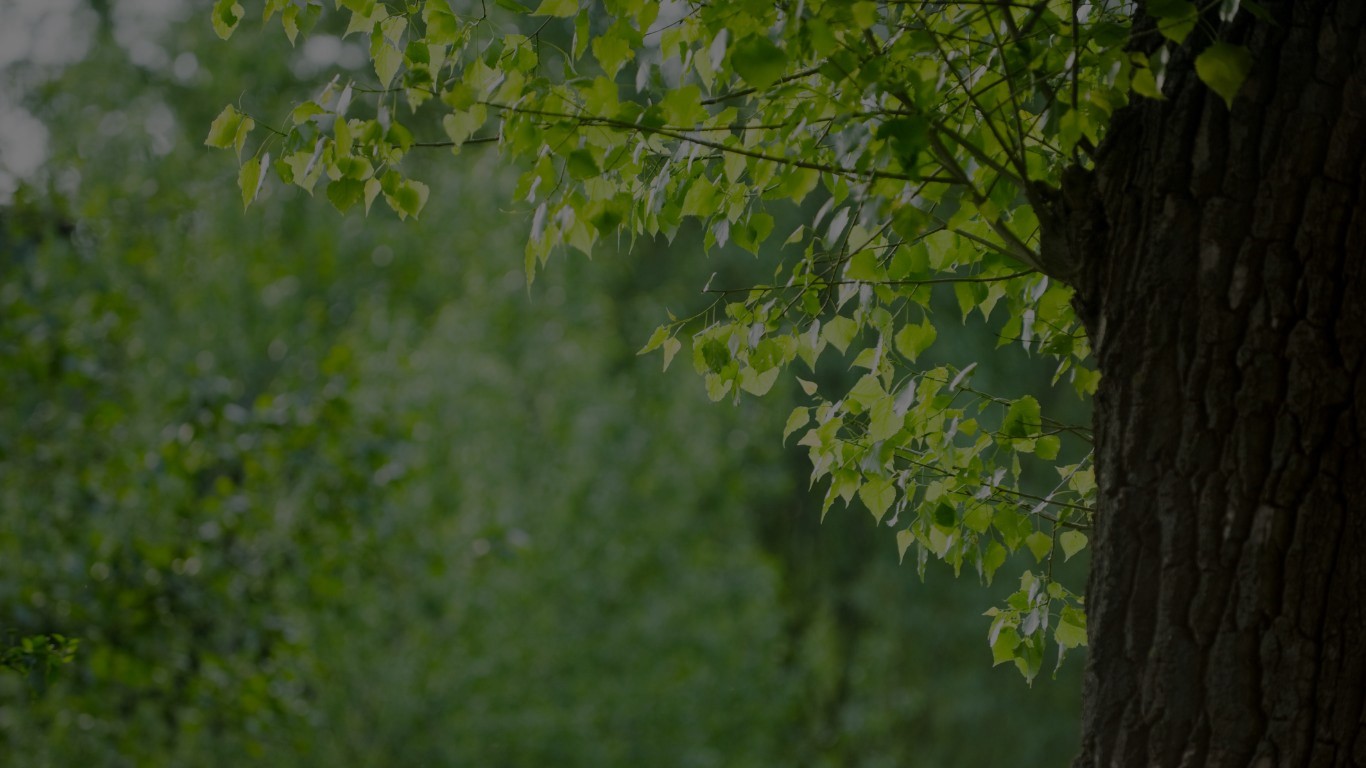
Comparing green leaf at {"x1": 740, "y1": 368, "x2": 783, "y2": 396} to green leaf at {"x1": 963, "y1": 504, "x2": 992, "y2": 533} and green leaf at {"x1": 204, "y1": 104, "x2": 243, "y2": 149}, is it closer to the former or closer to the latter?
green leaf at {"x1": 963, "y1": 504, "x2": 992, "y2": 533}

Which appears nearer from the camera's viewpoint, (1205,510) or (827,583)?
(1205,510)

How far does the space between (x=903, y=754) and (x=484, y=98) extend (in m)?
13.2

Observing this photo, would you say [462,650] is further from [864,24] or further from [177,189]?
[864,24]

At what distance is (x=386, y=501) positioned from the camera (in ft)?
25.9

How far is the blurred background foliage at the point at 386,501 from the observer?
6129 millimetres

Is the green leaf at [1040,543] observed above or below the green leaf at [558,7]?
below

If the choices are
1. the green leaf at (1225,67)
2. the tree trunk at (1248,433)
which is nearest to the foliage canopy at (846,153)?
the green leaf at (1225,67)

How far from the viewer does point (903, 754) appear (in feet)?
48.1

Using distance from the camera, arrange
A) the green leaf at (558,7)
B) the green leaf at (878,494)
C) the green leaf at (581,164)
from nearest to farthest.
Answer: the green leaf at (581,164) → the green leaf at (558,7) → the green leaf at (878,494)

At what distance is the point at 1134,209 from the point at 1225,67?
32 centimetres

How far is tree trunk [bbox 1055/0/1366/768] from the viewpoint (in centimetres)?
208

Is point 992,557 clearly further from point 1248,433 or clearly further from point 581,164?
point 581,164

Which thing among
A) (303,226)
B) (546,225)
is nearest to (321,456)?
(546,225)

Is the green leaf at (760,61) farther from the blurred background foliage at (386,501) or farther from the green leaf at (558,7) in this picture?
the blurred background foliage at (386,501)
